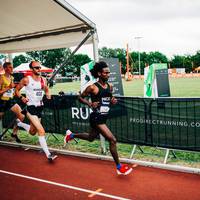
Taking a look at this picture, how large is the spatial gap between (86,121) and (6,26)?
12.1 feet

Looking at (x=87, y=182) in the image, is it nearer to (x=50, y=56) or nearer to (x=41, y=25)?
(x=41, y=25)

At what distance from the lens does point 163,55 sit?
136125 millimetres

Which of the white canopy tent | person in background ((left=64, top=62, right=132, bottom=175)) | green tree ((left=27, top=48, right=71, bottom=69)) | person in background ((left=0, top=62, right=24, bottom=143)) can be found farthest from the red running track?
green tree ((left=27, top=48, right=71, bottom=69))

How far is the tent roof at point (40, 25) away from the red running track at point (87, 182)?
3.29 metres

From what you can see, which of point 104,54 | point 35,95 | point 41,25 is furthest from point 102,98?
point 104,54

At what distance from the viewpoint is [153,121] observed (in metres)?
7.07

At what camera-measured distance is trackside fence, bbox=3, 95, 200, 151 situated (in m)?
6.54

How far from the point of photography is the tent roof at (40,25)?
7621mm

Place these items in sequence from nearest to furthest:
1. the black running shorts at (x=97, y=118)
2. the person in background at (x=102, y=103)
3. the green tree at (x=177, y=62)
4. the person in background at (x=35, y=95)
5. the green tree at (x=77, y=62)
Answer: the person in background at (x=102, y=103)
the black running shorts at (x=97, y=118)
the person in background at (x=35, y=95)
the green tree at (x=177, y=62)
the green tree at (x=77, y=62)

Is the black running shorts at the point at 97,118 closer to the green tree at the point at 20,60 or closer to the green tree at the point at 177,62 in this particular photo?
the green tree at the point at 177,62

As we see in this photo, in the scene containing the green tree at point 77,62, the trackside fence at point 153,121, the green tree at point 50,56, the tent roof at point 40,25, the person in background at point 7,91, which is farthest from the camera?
the green tree at point 77,62

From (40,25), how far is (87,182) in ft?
15.6

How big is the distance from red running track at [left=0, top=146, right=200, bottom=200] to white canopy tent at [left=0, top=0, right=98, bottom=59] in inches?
113

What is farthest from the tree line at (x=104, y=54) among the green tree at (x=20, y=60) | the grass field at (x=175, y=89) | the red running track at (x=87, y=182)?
the red running track at (x=87, y=182)
